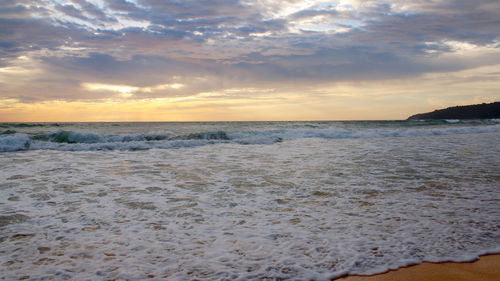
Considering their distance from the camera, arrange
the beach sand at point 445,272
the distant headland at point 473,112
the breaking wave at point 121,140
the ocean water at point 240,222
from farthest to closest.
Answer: the distant headland at point 473,112 < the breaking wave at point 121,140 < the ocean water at point 240,222 < the beach sand at point 445,272

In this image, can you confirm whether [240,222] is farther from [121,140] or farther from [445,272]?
[121,140]

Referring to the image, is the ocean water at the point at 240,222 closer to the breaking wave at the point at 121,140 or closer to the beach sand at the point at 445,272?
the beach sand at the point at 445,272

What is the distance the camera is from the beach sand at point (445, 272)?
228 centimetres

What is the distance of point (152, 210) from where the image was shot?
383 centimetres

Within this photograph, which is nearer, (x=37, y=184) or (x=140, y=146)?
(x=37, y=184)

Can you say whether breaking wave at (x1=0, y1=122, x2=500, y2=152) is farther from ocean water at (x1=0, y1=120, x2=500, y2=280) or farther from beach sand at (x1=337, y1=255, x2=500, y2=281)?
beach sand at (x1=337, y1=255, x2=500, y2=281)

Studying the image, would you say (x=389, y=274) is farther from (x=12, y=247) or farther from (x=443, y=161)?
(x=443, y=161)

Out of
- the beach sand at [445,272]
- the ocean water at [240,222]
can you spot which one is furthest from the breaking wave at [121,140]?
the beach sand at [445,272]

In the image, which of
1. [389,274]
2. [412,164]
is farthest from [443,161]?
[389,274]

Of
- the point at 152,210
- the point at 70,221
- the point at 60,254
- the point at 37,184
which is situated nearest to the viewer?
the point at 60,254

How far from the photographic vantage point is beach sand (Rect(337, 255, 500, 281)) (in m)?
2.28

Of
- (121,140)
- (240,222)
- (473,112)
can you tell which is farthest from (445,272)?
(473,112)

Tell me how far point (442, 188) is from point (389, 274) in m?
3.25

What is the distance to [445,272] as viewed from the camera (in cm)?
235
